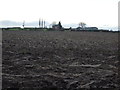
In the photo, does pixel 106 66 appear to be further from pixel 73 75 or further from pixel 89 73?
pixel 73 75

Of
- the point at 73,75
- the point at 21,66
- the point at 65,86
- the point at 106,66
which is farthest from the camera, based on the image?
the point at 106,66

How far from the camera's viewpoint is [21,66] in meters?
10.2

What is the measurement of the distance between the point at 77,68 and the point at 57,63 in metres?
1.30

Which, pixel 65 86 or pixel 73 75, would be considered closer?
pixel 65 86

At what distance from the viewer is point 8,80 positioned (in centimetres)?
788

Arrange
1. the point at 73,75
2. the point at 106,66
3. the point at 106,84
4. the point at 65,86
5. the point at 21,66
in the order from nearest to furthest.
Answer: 1. the point at 65,86
2. the point at 106,84
3. the point at 73,75
4. the point at 21,66
5. the point at 106,66

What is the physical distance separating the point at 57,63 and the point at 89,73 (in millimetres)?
2254

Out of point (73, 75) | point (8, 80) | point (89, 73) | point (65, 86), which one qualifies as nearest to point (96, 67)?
point (89, 73)

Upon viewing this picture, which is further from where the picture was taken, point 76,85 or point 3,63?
point 3,63

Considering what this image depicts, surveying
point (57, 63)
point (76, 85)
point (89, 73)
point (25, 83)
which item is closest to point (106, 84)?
point (76, 85)

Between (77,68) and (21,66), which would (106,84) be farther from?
(21,66)

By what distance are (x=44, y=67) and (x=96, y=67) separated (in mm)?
2320

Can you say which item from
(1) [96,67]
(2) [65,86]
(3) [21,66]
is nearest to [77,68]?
(1) [96,67]

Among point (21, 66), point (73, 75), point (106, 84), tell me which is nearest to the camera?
point (106, 84)
